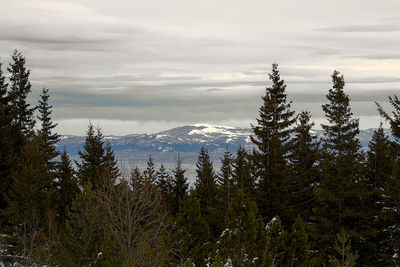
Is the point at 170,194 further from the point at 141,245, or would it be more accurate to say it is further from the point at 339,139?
the point at 141,245

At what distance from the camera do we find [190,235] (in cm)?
2481

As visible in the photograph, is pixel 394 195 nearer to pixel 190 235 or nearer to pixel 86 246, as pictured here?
pixel 190 235

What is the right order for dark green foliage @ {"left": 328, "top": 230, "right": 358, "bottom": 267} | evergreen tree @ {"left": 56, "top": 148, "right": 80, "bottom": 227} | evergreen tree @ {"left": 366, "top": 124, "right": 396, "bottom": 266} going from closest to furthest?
dark green foliage @ {"left": 328, "top": 230, "right": 358, "bottom": 267}
evergreen tree @ {"left": 366, "top": 124, "right": 396, "bottom": 266}
evergreen tree @ {"left": 56, "top": 148, "right": 80, "bottom": 227}

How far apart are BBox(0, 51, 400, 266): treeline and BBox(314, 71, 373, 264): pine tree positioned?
7 cm

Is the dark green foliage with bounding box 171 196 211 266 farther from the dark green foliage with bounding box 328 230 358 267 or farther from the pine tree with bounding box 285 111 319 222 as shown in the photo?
the pine tree with bounding box 285 111 319 222

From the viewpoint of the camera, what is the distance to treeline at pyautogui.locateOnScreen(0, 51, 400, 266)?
21045mm

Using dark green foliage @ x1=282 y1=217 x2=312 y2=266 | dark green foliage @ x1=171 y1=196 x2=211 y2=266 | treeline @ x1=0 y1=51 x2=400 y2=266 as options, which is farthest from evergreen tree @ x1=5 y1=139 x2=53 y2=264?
dark green foliage @ x1=282 y1=217 x2=312 y2=266

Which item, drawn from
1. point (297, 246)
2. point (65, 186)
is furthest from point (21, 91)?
point (297, 246)

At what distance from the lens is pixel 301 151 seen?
45938mm

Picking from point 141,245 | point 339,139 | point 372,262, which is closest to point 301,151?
point 339,139

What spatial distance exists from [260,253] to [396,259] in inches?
630

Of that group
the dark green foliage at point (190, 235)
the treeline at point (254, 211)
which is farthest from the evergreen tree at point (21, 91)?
the dark green foliage at point (190, 235)

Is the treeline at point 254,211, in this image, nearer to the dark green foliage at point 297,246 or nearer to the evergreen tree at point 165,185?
the dark green foliage at point 297,246

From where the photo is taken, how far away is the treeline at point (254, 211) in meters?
21.0
